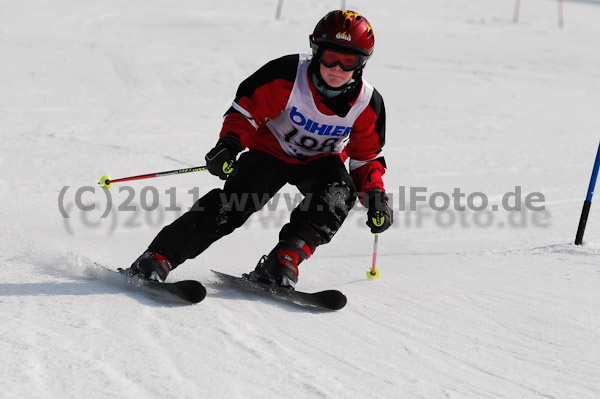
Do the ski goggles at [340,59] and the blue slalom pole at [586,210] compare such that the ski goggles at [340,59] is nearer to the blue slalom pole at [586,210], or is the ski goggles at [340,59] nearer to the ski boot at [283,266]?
the ski boot at [283,266]

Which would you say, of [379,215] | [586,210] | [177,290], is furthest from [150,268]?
[586,210]

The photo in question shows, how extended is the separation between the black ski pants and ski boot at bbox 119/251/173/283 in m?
0.06

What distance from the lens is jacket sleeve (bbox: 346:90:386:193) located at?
409cm

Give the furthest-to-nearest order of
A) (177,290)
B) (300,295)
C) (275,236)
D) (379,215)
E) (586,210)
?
(275,236)
(586,210)
(379,215)
(300,295)
(177,290)

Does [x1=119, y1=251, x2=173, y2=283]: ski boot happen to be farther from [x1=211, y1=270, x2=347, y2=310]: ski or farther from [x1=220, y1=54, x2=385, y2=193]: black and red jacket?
[x1=220, y1=54, x2=385, y2=193]: black and red jacket

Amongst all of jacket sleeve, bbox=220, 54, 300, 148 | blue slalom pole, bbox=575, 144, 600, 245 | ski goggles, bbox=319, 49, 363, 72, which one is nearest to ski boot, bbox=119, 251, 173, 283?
jacket sleeve, bbox=220, 54, 300, 148

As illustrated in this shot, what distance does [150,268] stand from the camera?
3658mm

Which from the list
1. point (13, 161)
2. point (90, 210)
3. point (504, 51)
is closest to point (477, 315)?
point (90, 210)

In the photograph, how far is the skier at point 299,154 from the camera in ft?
12.5

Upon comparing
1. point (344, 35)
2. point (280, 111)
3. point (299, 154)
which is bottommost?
point (299, 154)

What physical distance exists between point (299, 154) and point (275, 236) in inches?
72.9

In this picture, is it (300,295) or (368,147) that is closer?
(300,295)

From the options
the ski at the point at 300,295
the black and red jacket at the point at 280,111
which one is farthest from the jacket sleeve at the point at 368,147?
the ski at the point at 300,295

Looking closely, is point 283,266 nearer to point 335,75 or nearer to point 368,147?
point 368,147
